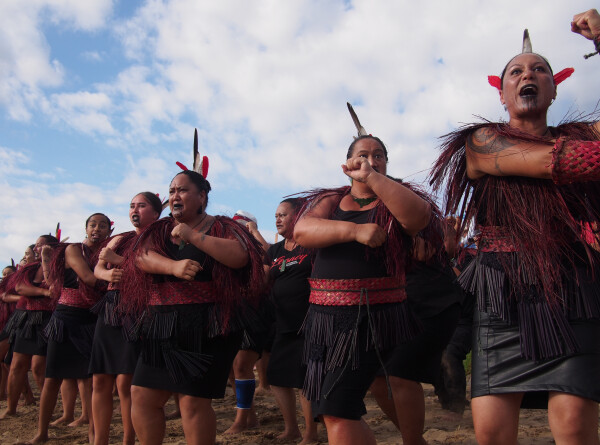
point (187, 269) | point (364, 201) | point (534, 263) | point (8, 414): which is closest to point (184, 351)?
point (187, 269)

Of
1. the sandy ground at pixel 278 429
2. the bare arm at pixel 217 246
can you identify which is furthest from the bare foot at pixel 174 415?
A: the bare arm at pixel 217 246

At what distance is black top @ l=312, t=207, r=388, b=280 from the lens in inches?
115

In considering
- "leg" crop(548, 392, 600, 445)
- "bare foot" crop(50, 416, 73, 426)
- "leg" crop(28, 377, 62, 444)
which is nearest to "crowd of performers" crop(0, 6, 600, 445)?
"leg" crop(548, 392, 600, 445)

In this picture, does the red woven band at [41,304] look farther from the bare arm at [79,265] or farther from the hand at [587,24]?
the hand at [587,24]

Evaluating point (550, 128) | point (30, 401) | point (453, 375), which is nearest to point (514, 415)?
point (550, 128)

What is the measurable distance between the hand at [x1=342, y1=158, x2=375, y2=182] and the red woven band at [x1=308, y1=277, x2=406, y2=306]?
0.55 meters

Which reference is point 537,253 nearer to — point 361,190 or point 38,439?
point 361,190

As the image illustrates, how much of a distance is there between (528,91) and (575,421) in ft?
4.81

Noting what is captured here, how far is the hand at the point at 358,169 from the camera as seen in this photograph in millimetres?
2789

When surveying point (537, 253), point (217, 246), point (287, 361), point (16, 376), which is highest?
point (217, 246)

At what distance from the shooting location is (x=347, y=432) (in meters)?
2.68

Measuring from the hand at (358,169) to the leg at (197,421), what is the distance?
5.83 ft

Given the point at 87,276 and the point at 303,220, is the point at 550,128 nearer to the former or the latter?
the point at 303,220

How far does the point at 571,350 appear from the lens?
225 centimetres
